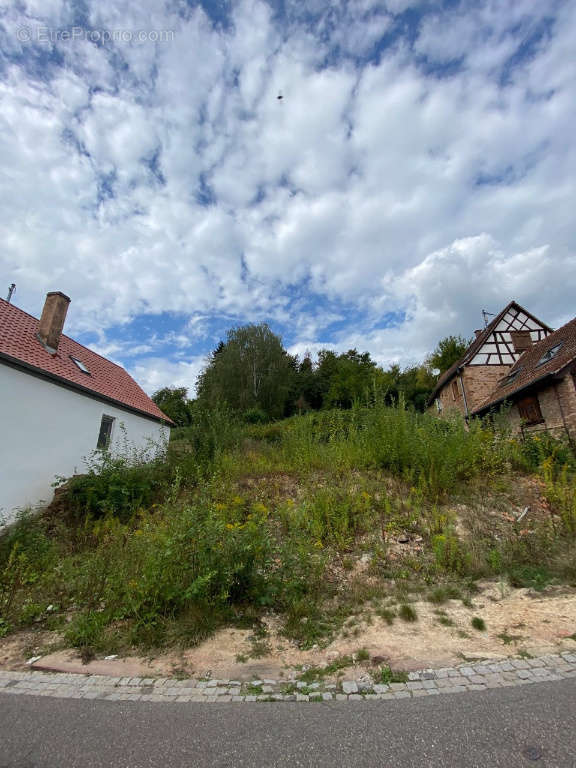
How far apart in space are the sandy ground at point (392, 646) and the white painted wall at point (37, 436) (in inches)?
223

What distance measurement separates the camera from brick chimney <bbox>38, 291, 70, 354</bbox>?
1145 cm

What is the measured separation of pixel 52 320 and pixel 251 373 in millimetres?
21854

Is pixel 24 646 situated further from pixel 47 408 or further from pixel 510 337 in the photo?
pixel 510 337

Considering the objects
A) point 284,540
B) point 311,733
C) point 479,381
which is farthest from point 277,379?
point 311,733

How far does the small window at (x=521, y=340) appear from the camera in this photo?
2116 cm

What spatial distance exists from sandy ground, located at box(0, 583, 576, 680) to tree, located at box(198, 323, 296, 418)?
2740 centimetres

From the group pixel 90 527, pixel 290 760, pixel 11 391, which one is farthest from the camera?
pixel 11 391

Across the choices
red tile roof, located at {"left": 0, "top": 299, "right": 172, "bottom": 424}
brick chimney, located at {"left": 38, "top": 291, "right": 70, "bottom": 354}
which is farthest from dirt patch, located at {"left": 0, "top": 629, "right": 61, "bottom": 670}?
brick chimney, located at {"left": 38, "top": 291, "right": 70, "bottom": 354}

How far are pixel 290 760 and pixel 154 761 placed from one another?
2.43ft

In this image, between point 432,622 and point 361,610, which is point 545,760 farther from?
point 361,610

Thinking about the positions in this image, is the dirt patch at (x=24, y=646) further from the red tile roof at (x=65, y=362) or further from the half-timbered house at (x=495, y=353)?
the half-timbered house at (x=495, y=353)

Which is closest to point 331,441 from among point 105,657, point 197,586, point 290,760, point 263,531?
point 263,531

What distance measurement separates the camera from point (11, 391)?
8.48m

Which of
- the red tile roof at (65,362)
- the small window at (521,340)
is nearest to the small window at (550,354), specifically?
the small window at (521,340)
